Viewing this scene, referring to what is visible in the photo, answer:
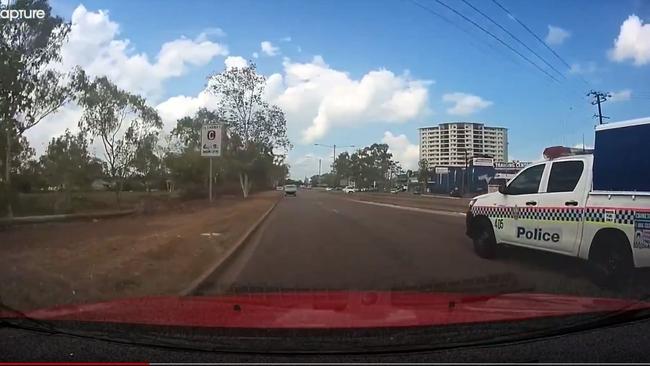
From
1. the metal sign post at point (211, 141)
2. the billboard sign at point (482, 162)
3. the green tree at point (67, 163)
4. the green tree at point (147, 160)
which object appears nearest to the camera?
the metal sign post at point (211, 141)

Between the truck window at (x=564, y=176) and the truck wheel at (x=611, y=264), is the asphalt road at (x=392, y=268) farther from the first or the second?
the truck window at (x=564, y=176)

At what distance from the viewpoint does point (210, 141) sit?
2391 centimetres

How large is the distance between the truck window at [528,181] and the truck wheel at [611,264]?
1864 millimetres

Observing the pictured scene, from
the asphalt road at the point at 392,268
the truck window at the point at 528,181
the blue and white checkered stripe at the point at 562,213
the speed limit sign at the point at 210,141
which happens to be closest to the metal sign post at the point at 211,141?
the speed limit sign at the point at 210,141

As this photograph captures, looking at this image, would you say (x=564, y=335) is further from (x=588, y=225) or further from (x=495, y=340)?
(x=588, y=225)

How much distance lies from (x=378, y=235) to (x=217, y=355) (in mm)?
12316

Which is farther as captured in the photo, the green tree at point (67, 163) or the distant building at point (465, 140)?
the green tree at point (67, 163)

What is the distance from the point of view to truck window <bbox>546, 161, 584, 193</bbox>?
9047 mm

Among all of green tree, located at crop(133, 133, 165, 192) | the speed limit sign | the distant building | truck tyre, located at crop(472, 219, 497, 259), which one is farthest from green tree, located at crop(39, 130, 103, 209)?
truck tyre, located at crop(472, 219, 497, 259)

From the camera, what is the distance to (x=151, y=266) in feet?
33.8

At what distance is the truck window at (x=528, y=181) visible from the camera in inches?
392

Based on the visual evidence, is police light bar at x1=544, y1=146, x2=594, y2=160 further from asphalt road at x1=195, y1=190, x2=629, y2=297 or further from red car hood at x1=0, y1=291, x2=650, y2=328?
red car hood at x1=0, y1=291, x2=650, y2=328

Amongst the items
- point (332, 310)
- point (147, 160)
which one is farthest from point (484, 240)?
point (147, 160)

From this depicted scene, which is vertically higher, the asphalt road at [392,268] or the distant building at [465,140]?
the distant building at [465,140]
